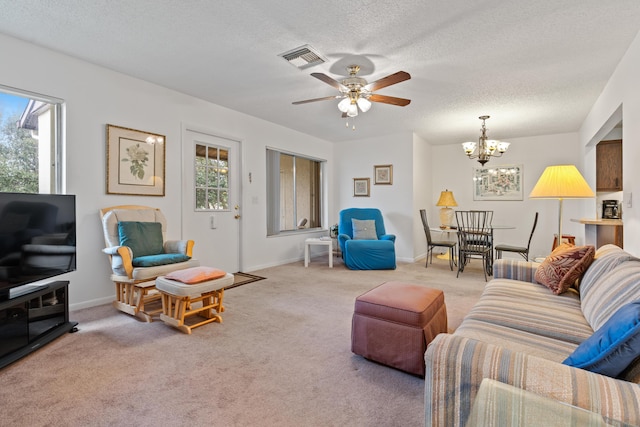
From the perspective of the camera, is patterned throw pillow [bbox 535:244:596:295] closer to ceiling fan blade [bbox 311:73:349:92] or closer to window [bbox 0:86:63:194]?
ceiling fan blade [bbox 311:73:349:92]

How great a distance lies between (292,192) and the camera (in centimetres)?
632

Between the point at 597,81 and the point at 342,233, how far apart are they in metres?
4.06

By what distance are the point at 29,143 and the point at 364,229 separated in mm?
4527

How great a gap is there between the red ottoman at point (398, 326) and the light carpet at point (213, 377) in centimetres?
10

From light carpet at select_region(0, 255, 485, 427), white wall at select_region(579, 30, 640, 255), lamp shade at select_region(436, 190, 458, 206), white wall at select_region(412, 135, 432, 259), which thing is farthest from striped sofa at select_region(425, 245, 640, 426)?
lamp shade at select_region(436, 190, 458, 206)

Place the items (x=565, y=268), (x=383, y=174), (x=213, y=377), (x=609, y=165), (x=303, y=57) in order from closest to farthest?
(x=213, y=377) < (x=565, y=268) < (x=303, y=57) < (x=609, y=165) < (x=383, y=174)

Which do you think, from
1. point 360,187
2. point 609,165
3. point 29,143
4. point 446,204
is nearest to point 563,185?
point 609,165

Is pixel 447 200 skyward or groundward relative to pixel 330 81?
groundward

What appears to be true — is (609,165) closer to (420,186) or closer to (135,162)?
(420,186)

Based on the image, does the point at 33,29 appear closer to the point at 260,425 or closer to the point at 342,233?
the point at 260,425

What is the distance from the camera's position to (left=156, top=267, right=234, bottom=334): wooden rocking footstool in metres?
2.59

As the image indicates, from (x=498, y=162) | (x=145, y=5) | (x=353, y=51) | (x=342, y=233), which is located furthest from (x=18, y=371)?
(x=498, y=162)

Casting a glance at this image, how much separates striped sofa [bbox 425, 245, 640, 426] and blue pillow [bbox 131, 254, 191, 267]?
2.63m

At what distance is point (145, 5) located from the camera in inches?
87.7
